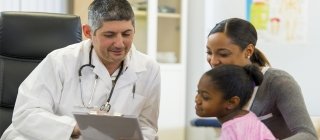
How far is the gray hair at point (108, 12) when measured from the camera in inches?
62.7

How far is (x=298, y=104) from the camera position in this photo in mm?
1263

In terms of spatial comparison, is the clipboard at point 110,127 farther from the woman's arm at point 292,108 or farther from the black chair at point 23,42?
the black chair at point 23,42

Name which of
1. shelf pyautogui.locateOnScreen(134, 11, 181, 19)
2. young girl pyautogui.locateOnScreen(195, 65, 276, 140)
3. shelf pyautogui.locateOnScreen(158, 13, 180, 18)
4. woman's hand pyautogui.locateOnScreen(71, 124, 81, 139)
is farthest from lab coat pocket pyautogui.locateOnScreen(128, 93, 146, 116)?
shelf pyautogui.locateOnScreen(158, 13, 180, 18)

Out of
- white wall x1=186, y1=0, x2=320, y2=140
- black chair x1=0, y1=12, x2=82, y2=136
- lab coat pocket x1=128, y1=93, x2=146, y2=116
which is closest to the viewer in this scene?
lab coat pocket x1=128, y1=93, x2=146, y2=116

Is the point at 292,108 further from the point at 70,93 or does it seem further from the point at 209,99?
the point at 70,93

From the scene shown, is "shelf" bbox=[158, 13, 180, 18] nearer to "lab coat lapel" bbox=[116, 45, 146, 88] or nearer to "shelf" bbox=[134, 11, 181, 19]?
"shelf" bbox=[134, 11, 181, 19]

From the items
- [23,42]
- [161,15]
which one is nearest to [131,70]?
[23,42]

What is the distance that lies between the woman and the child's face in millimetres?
103

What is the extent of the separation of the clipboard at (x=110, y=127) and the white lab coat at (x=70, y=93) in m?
0.27

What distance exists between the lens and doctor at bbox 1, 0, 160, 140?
1.60 meters

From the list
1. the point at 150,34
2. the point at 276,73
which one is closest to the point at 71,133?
the point at 276,73

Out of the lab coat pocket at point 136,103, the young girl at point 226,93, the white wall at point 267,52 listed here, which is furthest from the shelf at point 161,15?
the young girl at point 226,93

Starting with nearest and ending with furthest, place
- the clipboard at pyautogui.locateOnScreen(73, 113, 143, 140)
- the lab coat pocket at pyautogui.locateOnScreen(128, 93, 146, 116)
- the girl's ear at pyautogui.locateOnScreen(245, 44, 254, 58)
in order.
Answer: the clipboard at pyautogui.locateOnScreen(73, 113, 143, 140)
the girl's ear at pyautogui.locateOnScreen(245, 44, 254, 58)
the lab coat pocket at pyautogui.locateOnScreen(128, 93, 146, 116)

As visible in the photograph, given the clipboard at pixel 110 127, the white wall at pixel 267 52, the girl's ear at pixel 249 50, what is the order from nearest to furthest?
the clipboard at pixel 110 127 → the girl's ear at pixel 249 50 → the white wall at pixel 267 52
